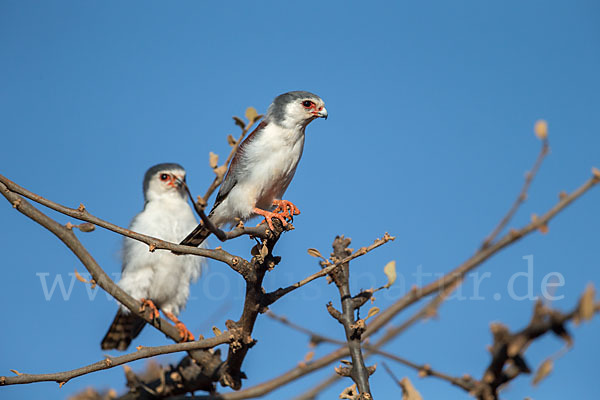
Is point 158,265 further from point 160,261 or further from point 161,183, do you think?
point 161,183

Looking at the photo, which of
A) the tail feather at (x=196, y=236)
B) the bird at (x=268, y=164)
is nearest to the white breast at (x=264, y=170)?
the bird at (x=268, y=164)

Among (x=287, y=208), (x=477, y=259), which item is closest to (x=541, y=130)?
(x=477, y=259)

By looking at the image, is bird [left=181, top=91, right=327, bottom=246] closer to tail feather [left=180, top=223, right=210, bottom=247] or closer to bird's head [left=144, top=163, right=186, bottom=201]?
tail feather [left=180, top=223, right=210, bottom=247]

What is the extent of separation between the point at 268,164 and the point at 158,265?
2.34 meters

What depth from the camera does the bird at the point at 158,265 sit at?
249 inches

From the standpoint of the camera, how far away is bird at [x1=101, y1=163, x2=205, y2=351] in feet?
20.7

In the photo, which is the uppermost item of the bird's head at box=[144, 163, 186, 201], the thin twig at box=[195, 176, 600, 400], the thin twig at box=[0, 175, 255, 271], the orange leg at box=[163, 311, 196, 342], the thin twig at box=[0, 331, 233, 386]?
the bird's head at box=[144, 163, 186, 201]

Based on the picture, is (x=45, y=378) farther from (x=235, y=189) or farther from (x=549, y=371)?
(x=235, y=189)

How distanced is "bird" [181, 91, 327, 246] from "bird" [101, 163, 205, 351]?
1.41 m

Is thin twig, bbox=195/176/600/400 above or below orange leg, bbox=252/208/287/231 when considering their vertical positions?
below

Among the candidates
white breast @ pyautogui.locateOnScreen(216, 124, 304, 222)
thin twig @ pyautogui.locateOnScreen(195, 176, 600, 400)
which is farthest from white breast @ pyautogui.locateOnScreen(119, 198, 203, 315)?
thin twig @ pyautogui.locateOnScreen(195, 176, 600, 400)

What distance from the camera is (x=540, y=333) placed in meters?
1.12

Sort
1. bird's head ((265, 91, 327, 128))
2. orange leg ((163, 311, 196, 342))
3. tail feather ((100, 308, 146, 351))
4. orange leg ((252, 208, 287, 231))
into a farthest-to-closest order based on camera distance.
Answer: tail feather ((100, 308, 146, 351))
orange leg ((163, 311, 196, 342))
bird's head ((265, 91, 327, 128))
orange leg ((252, 208, 287, 231))

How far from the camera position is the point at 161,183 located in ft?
22.3
